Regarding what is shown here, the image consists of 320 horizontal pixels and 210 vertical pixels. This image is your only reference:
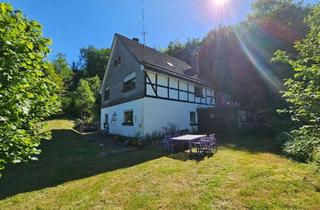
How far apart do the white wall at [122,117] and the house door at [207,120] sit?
261 inches

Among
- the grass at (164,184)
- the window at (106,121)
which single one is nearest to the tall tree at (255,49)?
the grass at (164,184)

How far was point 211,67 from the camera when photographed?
76.6 feet

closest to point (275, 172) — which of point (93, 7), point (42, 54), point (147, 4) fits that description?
point (42, 54)

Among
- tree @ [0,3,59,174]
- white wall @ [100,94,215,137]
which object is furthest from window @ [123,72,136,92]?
tree @ [0,3,59,174]

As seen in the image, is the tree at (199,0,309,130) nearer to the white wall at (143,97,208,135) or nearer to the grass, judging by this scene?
the white wall at (143,97,208,135)

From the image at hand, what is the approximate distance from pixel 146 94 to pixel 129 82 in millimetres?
3194

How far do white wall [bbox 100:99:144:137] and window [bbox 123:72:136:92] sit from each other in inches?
51.5

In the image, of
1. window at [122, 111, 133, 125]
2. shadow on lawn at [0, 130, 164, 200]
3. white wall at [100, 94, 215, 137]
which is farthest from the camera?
window at [122, 111, 133, 125]

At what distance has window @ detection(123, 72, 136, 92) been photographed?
16.4 metres

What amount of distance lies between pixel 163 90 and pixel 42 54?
1269 centimetres

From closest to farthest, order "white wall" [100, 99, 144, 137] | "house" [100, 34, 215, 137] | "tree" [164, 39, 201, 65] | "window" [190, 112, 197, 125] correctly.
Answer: "white wall" [100, 99, 144, 137]
"house" [100, 34, 215, 137]
"window" [190, 112, 197, 125]
"tree" [164, 39, 201, 65]

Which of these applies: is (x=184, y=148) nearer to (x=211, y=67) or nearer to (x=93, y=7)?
(x=93, y=7)

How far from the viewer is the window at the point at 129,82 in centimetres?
1641

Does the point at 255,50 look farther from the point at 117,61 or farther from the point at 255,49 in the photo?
the point at 117,61
